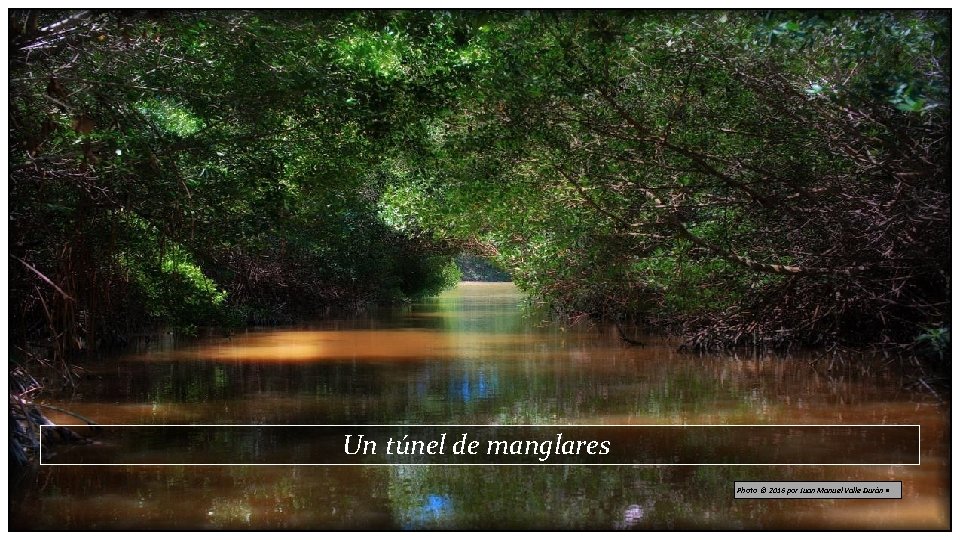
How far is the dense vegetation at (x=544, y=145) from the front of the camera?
734 cm

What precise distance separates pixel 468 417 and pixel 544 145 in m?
4.24

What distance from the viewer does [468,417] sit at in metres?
7.39

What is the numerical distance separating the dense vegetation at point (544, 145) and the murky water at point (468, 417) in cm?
71

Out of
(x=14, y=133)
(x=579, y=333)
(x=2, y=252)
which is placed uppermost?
(x=14, y=133)

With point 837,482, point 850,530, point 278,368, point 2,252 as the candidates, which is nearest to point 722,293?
point 278,368

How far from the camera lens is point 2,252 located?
4.34 meters

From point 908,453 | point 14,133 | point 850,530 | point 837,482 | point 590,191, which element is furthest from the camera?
point 590,191

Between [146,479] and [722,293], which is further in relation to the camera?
[722,293]

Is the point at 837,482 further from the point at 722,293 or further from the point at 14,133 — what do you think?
the point at 722,293

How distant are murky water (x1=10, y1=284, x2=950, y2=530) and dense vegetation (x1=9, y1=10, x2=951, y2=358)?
0.71 meters

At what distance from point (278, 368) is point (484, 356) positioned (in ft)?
7.97

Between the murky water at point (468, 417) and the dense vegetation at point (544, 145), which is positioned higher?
the dense vegetation at point (544, 145)

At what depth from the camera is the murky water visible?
4566mm

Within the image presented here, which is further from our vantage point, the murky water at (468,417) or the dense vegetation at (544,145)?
the dense vegetation at (544,145)
